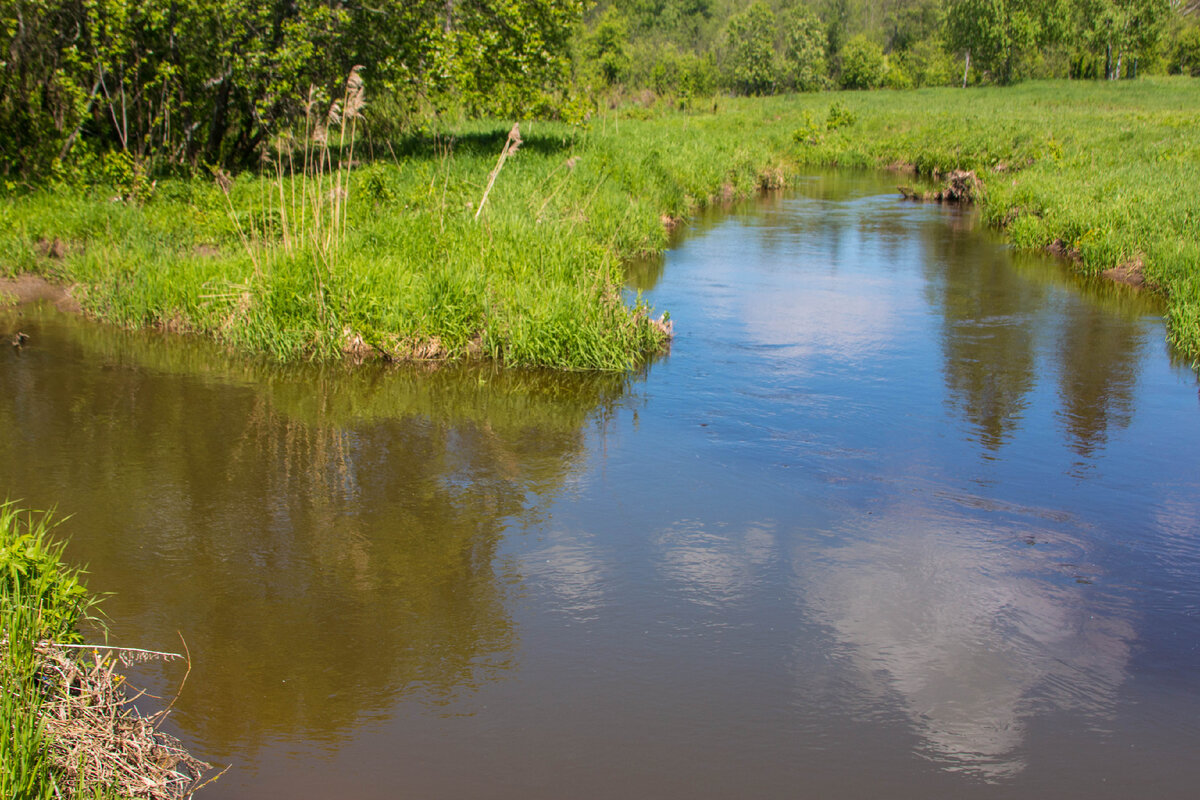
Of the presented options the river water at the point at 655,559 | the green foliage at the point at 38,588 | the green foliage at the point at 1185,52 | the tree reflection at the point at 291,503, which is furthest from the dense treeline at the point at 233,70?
the green foliage at the point at 1185,52

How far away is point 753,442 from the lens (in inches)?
284

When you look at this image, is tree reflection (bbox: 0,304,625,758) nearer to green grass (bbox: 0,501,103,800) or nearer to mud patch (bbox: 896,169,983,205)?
green grass (bbox: 0,501,103,800)

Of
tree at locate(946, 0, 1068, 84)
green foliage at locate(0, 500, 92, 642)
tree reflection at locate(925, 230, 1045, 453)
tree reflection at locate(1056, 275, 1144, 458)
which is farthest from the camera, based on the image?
tree at locate(946, 0, 1068, 84)

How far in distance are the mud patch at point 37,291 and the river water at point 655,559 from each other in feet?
1.33

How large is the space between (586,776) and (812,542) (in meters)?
2.44

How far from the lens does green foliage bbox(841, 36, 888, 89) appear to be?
254 feet

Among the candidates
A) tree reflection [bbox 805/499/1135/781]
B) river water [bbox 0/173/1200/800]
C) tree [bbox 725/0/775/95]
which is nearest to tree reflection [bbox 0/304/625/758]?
river water [bbox 0/173/1200/800]

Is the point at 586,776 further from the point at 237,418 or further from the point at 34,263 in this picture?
the point at 34,263

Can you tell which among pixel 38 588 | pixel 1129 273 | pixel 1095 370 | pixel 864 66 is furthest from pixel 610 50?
pixel 38 588

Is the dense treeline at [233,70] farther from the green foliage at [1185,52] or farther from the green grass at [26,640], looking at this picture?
the green foliage at [1185,52]

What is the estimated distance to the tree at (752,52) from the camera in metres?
73.7

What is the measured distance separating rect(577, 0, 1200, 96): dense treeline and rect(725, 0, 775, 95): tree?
82 millimetres

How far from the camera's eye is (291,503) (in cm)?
612

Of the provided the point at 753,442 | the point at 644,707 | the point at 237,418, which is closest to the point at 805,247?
the point at 753,442
